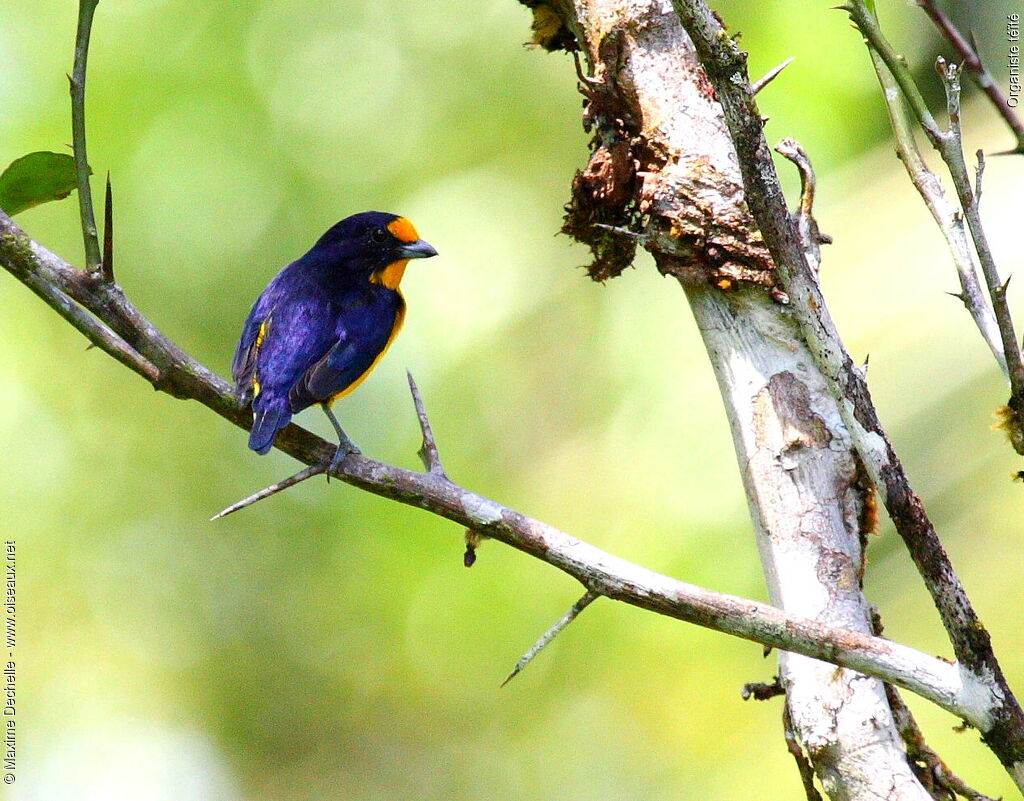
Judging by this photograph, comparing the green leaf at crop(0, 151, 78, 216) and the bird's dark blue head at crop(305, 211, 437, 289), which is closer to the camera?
the green leaf at crop(0, 151, 78, 216)

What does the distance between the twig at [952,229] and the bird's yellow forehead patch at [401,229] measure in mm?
2683

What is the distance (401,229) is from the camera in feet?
15.5

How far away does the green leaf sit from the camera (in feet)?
9.04

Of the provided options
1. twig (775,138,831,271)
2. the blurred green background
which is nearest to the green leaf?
twig (775,138,831,271)

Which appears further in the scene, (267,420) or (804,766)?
(267,420)

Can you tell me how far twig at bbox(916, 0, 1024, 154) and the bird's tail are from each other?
202 centimetres

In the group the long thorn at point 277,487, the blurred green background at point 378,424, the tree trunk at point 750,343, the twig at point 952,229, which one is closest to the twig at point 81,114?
the long thorn at point 277,487

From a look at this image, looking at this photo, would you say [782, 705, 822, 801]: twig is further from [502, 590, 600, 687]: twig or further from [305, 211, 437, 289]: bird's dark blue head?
[305, 211, 437, 289]: bird's dark blue head

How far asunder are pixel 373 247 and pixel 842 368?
2666 millimetres

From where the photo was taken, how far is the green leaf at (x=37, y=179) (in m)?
2.76

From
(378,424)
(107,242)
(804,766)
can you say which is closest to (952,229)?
(804,766)

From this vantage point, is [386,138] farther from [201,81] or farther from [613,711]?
[613,711]

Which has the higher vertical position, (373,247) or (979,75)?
(979,75)

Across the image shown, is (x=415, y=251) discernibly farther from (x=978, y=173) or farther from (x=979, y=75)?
(x=979, y=75)
